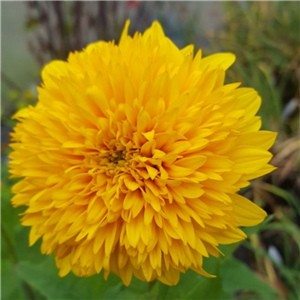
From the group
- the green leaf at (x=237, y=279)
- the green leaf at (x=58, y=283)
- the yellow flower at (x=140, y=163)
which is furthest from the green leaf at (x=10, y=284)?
the green leaf at (x=237, y=279)

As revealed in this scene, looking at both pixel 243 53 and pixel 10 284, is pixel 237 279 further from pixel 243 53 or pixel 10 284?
pixel 243 53

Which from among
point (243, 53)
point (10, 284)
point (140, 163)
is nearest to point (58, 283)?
point (10, 284)

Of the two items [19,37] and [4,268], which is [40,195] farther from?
[19,37]

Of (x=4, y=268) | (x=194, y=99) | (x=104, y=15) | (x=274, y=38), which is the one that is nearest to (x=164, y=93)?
(x=194, y=99)

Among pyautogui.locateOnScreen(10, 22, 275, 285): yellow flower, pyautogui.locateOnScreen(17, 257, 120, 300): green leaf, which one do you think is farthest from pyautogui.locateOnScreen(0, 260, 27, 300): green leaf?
pyautogui.locateOnScreen(10, 22, 275, 285): yellow flower

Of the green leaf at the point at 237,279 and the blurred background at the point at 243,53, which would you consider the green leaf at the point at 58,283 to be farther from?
the blurred background at the point at 243,53
